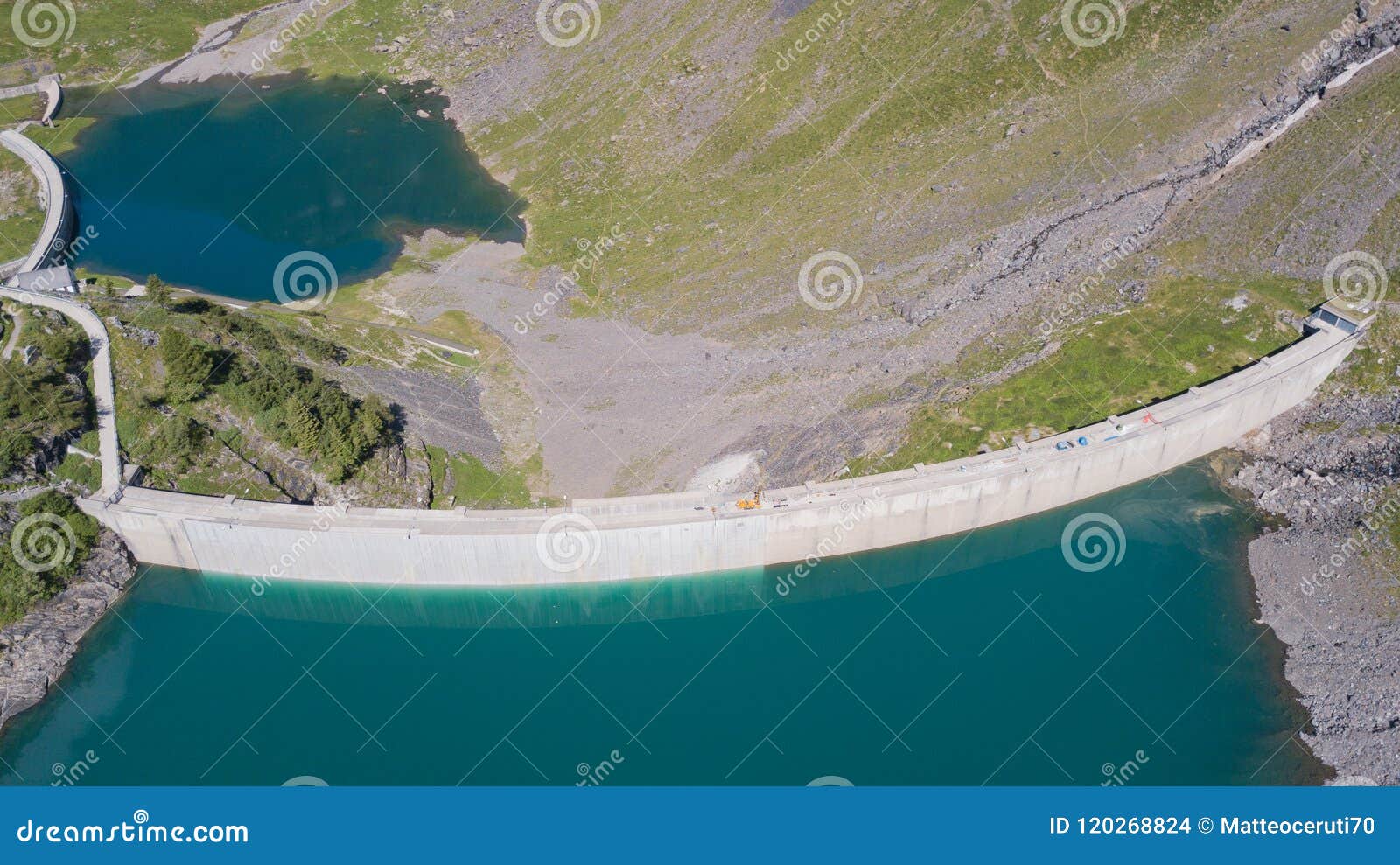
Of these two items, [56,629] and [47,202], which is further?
[47,202]

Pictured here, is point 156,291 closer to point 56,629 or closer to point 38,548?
point 38,548

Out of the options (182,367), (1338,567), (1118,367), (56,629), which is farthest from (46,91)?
(1338,567)

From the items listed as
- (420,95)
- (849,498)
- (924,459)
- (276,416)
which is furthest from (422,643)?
(420,95)

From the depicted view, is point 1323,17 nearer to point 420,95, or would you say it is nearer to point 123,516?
point 420,95

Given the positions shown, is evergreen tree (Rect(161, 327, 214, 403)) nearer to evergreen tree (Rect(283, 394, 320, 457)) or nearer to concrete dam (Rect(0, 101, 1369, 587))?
concrete dam (Rect(0, 101, 1369, 587))

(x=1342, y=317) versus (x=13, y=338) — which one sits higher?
(x=1342, y=317)

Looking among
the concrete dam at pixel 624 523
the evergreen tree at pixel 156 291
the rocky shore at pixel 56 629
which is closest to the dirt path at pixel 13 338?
the concrete dam at pixel 624 523
